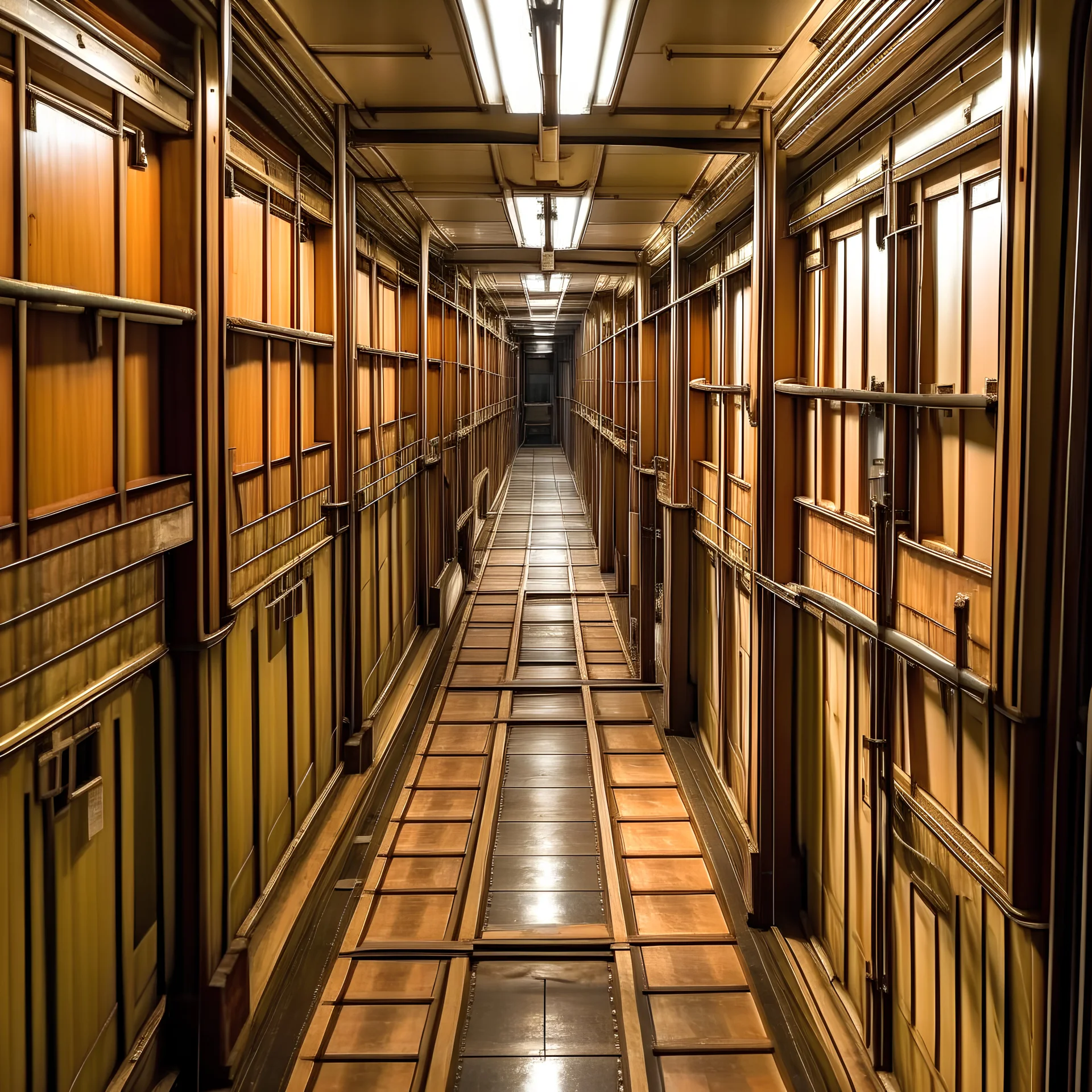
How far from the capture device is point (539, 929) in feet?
14.6

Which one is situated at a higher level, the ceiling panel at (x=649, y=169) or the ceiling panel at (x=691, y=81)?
the ceiling panel at (x=649, y=169)

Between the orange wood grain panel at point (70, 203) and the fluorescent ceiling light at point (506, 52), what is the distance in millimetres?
1429

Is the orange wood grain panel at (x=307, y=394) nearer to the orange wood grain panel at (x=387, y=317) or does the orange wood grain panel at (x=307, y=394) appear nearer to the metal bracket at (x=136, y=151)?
the orange wood grain panel at (x=387, y=317)

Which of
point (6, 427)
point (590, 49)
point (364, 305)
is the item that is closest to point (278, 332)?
point (590, 49)

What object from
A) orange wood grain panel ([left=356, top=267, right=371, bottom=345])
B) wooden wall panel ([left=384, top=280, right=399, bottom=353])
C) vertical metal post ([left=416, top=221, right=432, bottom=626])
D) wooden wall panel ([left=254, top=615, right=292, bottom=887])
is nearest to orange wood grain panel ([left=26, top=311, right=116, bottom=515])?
wooden wall panel ([left=254, top=615, right=292, bottom=887])

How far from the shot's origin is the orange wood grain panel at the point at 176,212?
3.01 metres

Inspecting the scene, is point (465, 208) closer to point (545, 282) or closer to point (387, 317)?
point (387, 317)

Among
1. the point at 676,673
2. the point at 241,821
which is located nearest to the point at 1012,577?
the point at 241,821

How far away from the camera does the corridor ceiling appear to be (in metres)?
3.46

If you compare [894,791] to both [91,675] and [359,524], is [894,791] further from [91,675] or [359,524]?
[359,524]

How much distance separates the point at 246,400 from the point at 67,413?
1.42 meters

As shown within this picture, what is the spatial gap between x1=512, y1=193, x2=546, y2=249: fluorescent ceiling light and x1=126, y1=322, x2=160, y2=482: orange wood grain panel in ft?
12.2

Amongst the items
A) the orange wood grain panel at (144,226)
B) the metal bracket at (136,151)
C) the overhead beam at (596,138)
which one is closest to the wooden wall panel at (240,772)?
the orange wood grain panel at (144,226)

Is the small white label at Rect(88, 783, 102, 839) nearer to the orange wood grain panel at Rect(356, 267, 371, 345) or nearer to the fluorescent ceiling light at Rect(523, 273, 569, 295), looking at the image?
the orange wood grain panel at Rect(356, 267, 371, 345)
